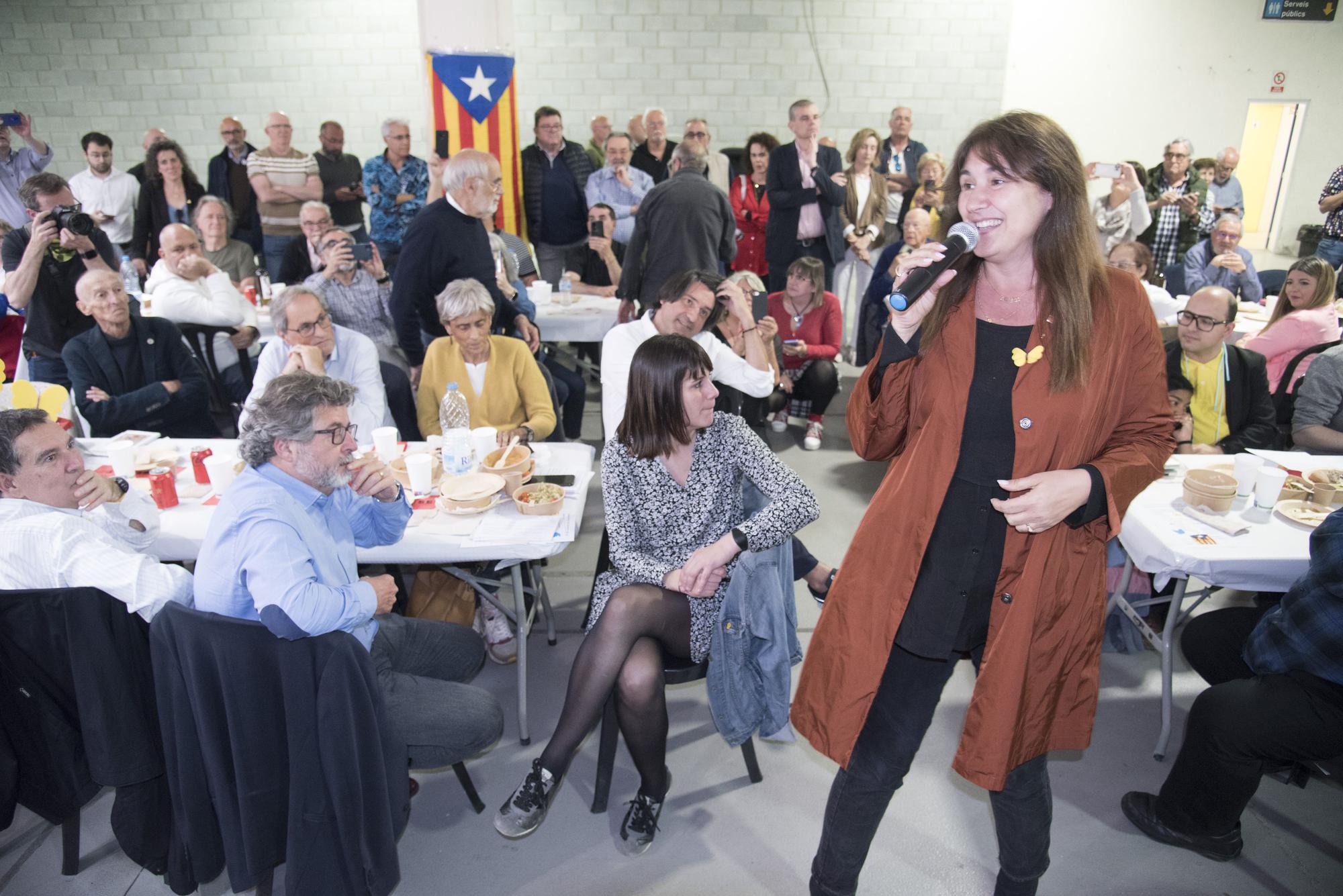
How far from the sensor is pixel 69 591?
165 centimetres

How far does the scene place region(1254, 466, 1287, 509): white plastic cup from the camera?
91.7 inches

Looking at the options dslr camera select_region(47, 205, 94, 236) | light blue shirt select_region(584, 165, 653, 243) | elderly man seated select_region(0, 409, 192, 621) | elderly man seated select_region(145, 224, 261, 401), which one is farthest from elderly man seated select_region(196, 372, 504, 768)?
light blue shirt select_region(584, 165, 653, 243)

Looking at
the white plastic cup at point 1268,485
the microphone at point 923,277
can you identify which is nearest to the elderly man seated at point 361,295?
the microphone at point 923,277

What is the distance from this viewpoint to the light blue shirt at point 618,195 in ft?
20.5

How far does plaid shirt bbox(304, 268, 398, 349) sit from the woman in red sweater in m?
2.23

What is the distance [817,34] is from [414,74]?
4.02 m

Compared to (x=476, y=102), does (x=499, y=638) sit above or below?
below

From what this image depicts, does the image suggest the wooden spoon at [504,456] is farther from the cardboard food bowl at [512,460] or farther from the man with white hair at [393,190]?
the man with white hair at [393,190]

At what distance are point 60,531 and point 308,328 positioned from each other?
4.58 feet

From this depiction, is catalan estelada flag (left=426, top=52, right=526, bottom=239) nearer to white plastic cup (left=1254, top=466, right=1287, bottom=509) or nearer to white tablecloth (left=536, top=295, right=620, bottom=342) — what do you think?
white tablecloth (left=536, top=295, right=620, bottom=342)

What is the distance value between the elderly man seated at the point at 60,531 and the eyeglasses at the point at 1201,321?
327cm

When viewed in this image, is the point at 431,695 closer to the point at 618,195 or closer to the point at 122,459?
the point at 122,459

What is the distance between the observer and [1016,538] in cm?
138

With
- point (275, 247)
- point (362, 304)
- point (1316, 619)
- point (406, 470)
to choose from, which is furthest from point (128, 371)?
point (1316, 619)
